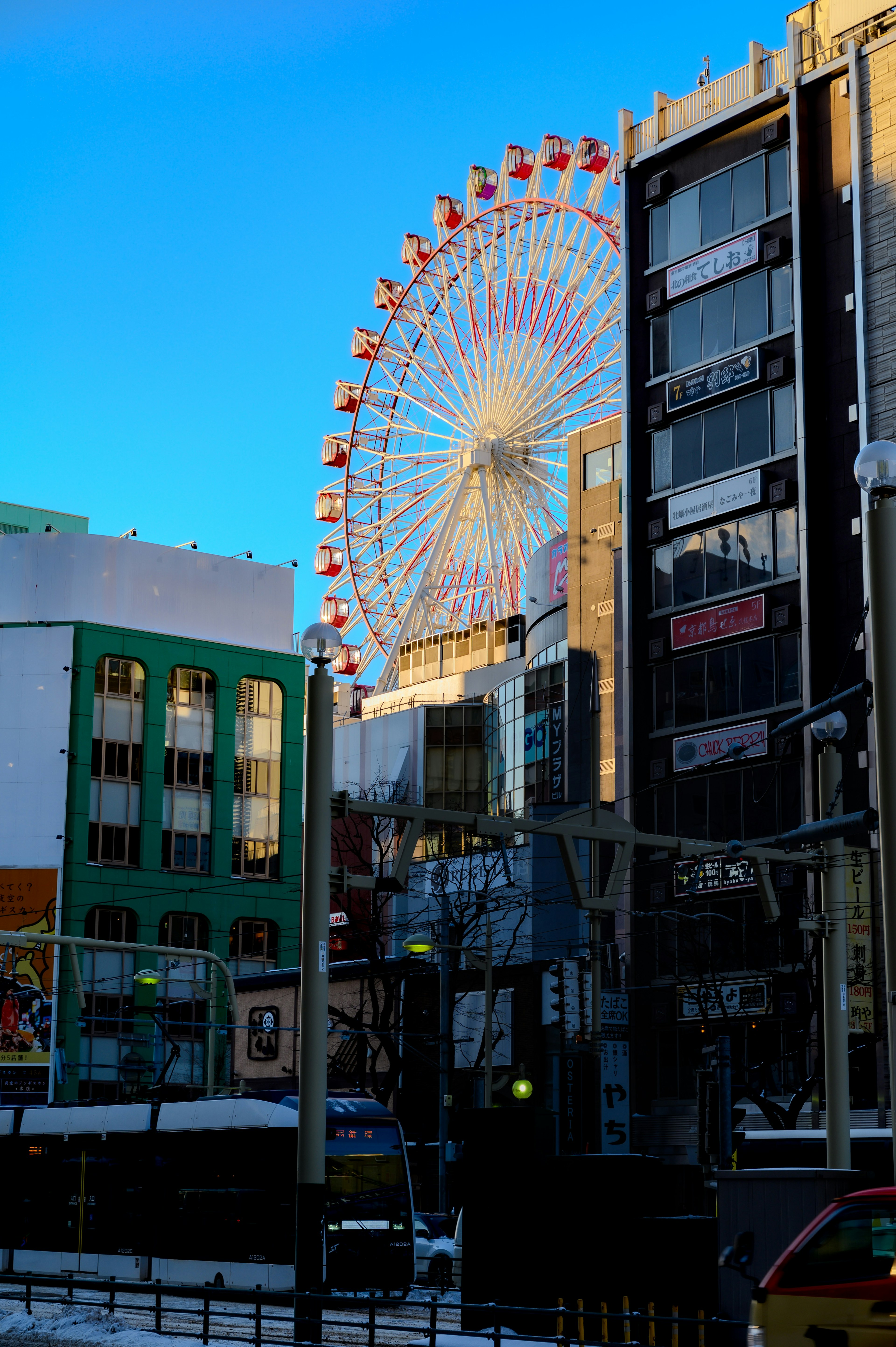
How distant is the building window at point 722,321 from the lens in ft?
197

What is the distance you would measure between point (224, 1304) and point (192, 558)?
5534 centimetres

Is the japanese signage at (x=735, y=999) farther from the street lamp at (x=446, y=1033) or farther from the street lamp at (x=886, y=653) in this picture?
the street lamp at (x=886, y=653)

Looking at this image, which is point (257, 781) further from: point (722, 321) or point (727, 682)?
point (722, 321)

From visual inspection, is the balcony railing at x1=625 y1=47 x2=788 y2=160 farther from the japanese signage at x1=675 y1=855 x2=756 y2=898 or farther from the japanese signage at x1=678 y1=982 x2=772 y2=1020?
the japanese signage at x1=678 y1=982 x2=772 y2=1020

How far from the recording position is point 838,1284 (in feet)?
44.5

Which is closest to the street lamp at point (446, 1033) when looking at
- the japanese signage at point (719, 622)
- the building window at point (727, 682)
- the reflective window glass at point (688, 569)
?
the building window at point (727, 682)

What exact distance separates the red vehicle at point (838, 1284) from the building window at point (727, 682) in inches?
1744

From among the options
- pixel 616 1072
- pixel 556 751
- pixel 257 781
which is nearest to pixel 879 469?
pixel 616 1072

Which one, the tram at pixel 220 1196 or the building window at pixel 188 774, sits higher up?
the building window at pixel 188 774

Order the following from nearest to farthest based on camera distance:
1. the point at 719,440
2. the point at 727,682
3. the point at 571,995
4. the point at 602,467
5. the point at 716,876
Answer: the point at 716,876 → the point at 571,995 → the point at 727,682 → the point at 719,440 → the point at 602,467

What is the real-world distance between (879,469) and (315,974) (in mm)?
9355

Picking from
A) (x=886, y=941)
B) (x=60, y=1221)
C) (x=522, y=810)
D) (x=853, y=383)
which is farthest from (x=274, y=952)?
(x=886, y=941)

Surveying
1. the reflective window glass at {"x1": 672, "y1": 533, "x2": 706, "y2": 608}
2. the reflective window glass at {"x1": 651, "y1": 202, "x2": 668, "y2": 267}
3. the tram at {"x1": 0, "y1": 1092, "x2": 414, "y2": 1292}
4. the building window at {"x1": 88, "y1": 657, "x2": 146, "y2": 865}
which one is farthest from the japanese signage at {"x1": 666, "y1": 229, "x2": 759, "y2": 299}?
the tram at {"x1": 0, "y1": 1092, "x2": 414, "y2": 1292}

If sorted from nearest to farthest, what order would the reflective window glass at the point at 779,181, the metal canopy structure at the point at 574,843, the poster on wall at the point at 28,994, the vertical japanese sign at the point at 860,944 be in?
the metal canopy structure at the point at 574,843, the vertical japanese sign at the point at 860,944, the reflective window glass at the point at 779,181, the poster on wall at the point at 28,994
